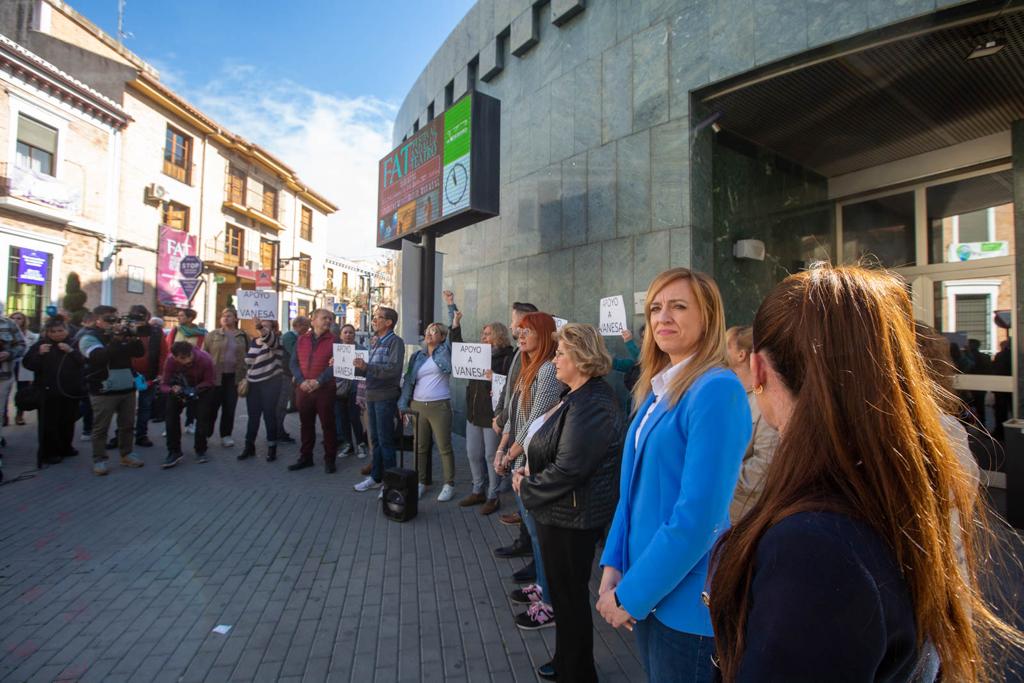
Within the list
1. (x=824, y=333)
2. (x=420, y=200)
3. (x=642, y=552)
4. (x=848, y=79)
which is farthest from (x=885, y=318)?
(x=420, y=200)

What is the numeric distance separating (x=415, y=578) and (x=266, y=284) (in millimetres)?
22241

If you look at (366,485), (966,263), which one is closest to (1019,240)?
(966,263)

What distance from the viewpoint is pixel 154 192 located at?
77.1 feet

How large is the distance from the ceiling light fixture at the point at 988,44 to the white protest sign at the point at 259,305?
8.61 m

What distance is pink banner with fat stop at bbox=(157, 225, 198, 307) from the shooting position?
78.4 feet

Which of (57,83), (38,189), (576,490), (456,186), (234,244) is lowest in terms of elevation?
(576,490)

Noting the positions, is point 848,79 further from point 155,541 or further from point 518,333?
point 155,541

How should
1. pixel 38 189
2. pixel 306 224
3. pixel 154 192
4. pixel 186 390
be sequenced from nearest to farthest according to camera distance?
pixel 186 390 < pixel 38 189 < pixel 154 192 < pixel 306 224

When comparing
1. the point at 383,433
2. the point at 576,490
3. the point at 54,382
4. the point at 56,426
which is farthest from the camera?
the point at 56,426

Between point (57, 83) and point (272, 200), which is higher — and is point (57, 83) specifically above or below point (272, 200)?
below

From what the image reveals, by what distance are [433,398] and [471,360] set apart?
0.74m

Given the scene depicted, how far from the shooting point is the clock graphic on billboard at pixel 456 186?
6688 millimetres

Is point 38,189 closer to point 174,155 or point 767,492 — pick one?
point 174,155

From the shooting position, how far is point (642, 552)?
172 cm
